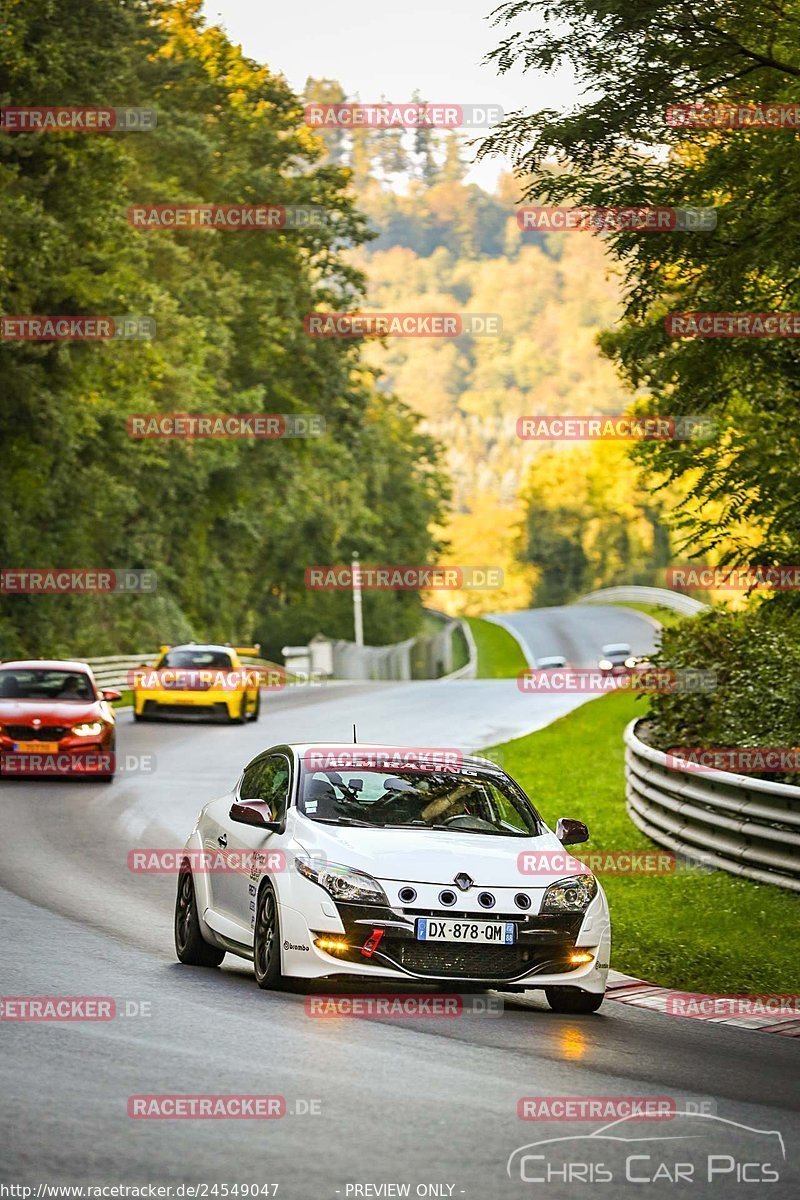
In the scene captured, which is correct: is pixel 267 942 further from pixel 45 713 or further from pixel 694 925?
pixel 45 713

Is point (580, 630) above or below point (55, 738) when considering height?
below

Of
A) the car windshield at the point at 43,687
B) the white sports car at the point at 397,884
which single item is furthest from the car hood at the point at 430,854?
the car windshield at the point at 43,687

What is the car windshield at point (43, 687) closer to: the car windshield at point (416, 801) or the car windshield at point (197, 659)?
the car windshield at point (197, 659)

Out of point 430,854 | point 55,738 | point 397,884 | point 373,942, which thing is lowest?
point 55,738

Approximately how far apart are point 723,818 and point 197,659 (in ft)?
78.8

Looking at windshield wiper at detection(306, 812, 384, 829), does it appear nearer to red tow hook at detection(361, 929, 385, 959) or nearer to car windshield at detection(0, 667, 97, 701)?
red tow hook at detection(361, 929, 385, 959)

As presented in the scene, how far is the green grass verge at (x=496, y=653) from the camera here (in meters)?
95.4

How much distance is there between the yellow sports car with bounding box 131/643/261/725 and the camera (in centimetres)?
3847

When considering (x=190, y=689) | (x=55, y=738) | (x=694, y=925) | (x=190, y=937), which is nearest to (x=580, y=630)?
(x=190, y=689)

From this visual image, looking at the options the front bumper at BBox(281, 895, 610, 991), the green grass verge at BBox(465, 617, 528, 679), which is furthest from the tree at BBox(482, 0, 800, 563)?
the green grass verge at BBox(465, 617, 528, 679)

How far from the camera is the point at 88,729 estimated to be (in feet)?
83.4

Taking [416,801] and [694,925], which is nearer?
[416,801]

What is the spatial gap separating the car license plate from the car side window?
1375 mm

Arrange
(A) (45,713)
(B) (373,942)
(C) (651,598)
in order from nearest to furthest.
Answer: (B) (373,942) → (A) (45,713) → (C) (651,598)
